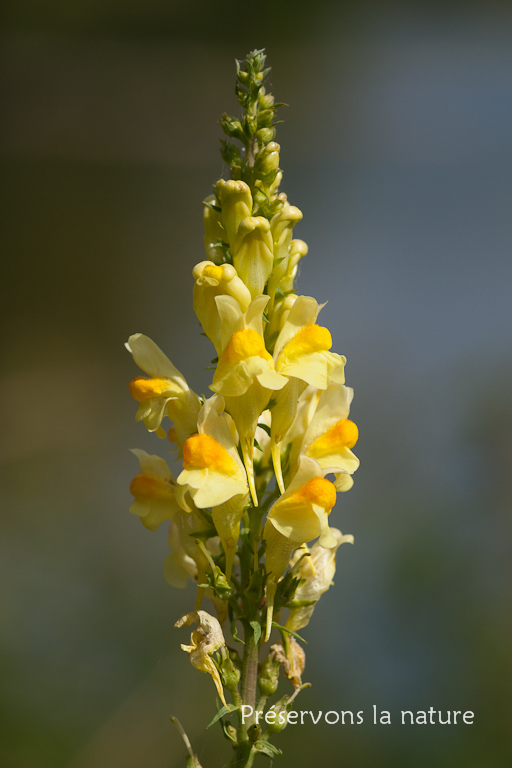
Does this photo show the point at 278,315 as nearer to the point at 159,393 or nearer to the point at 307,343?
the point at 307,343

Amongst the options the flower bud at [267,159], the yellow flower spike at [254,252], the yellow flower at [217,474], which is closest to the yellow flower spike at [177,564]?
the yellow flower at [217,474]

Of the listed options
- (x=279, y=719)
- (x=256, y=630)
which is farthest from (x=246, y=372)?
(x=279, y=719)

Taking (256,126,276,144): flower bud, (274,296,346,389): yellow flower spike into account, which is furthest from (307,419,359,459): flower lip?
(256,126,276,144): flower bud

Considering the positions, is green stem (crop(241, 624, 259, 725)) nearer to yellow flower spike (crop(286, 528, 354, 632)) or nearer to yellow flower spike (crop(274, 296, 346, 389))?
yellow flower spike (crop(286, 528, 354, 632))

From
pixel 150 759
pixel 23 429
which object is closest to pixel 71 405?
pixel 23 429

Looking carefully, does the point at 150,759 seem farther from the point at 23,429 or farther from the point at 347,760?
the point at 23,429
